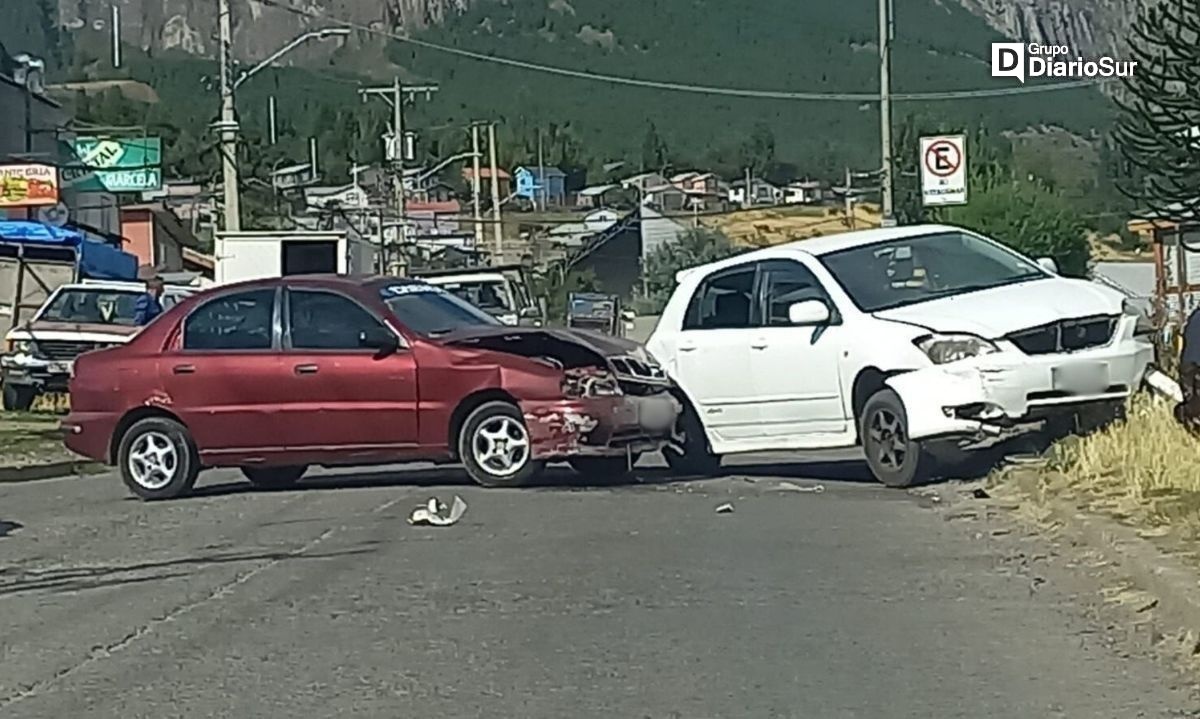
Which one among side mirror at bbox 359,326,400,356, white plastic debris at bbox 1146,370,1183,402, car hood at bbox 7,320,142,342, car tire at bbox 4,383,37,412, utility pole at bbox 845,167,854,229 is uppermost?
utility pole at bbox 845,167,854,229

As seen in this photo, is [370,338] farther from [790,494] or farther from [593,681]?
[593,681]

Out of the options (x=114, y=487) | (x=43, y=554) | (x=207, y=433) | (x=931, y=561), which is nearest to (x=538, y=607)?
(x=931, y=561)

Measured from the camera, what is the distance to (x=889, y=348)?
13.6 m

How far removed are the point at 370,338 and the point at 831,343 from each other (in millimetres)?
3121

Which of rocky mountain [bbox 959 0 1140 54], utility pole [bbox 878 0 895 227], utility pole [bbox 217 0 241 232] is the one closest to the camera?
utility pole [bbox 217 0 241 232]

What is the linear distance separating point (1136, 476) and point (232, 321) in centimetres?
659

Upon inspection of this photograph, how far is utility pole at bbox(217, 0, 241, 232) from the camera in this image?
36.8 metres

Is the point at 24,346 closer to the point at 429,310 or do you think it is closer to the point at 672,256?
the point at 429,310

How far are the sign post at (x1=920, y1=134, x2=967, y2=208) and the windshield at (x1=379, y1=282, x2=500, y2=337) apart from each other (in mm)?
27436

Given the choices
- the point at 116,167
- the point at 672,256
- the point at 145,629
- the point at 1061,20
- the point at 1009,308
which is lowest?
the point at 145,629

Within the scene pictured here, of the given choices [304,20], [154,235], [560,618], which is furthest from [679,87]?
[560,618]

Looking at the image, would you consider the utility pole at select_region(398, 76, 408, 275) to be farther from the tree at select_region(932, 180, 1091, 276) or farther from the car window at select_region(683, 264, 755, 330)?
the car window at select_region(683, 264, 755, 330)

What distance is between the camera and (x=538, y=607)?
9.21 meters

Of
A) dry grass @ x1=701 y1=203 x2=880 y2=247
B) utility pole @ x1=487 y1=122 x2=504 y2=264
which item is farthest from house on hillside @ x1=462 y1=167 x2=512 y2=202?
utility pole @ x1=487 y1=122 x2=504 y2=264
